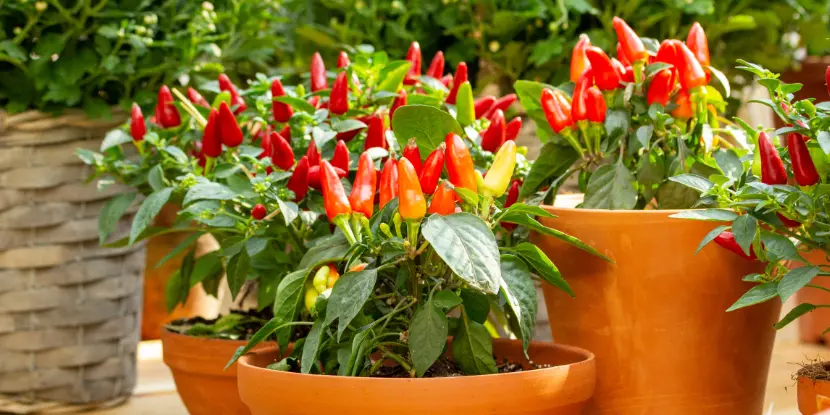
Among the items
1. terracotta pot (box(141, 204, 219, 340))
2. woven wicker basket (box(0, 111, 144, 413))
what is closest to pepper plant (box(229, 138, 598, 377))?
woven wicker basket (box(0, 111, 144, 413))

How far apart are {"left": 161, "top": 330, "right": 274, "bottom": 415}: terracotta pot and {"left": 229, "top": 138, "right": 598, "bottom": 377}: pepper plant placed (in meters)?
0.17

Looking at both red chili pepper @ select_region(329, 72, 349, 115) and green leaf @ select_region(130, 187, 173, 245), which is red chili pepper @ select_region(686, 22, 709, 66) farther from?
green leaf @ select_region(130, 187, 173, 245)

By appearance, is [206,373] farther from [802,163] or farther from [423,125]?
[802,163]

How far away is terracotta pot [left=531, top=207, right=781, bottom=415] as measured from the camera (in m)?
0.97

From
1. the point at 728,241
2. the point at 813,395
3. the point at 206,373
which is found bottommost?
the point at 206,373

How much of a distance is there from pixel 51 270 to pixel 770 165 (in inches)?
38.9

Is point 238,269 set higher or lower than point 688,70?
lower

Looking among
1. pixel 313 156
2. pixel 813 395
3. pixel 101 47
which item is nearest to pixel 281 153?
→ pixel 313 156

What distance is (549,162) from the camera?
108 centimetres

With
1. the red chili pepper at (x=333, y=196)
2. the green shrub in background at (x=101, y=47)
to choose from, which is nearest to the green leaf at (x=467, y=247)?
the red chili pepper at (x=333, y=196)

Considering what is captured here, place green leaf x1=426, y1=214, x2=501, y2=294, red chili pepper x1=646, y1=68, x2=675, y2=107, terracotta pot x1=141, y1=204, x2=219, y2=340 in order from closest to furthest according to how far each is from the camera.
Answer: green leaf x1=426, y1=214, x2=501, y2=294 < red chili pepper x1=646, y1=68, x2=675, y2=107 < terracotta pot x1=141, y1=204, x2=219, y2=340

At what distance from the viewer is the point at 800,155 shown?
836 millimetres

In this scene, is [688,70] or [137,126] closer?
[688,70]

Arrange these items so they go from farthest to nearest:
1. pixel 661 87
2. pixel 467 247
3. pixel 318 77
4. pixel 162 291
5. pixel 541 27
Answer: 1. pixel 162 291
2. pixel 541 27
3. pixel 318 77
4. pixel 661 87
5. pixel 467 247
